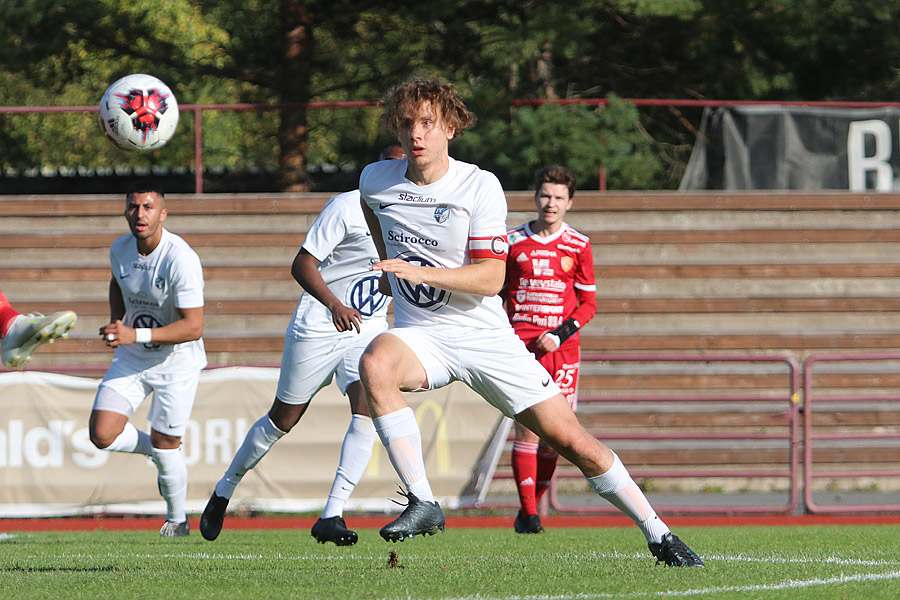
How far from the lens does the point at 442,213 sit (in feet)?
16.4

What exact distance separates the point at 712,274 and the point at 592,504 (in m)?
4.22

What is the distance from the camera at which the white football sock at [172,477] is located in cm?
788

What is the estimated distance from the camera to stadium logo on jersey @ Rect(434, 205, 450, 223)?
4984 mm

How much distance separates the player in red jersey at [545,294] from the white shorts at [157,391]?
230 cm

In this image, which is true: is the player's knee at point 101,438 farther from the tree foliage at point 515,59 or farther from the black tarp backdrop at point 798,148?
the black tarp backdrop at point 798,148

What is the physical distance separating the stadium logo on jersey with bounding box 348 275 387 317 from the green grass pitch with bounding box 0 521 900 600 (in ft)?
4.70

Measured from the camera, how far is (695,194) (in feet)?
47.5

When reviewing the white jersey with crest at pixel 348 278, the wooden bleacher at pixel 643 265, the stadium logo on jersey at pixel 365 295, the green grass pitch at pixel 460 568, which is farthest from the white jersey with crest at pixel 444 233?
the wooden bleacher at pixel 643 265

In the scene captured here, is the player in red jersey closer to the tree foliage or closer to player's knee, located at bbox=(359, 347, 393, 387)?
player's knee, located at bbox=(359, 347, 393, 387)

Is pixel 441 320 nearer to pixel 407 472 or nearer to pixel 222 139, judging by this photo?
pixel 407 472

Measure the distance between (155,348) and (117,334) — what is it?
128 centimetres

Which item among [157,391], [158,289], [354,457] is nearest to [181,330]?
[158,289]

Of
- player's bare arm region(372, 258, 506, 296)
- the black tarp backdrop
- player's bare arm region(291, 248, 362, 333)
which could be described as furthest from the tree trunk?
player's bare arm region(372, 258, 506, 296)

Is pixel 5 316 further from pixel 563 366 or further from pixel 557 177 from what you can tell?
pixel 557 177
